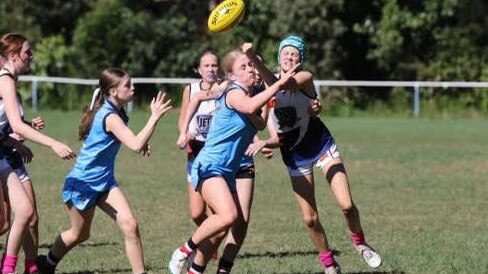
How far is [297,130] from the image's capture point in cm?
1030

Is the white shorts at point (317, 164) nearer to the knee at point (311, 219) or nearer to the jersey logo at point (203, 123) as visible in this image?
the knee at point (311, 219)

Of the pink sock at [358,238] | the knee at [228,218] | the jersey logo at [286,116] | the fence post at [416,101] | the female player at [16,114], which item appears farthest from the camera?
the fence post at [416,101]

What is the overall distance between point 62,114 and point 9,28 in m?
6.78

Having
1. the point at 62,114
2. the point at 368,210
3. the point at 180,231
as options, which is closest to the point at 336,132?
the point at 62,114

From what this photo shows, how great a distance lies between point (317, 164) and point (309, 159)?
112 mm

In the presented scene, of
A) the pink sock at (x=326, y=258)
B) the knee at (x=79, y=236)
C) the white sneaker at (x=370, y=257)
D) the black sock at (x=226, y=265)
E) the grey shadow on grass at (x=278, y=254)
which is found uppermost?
the knee at (x=79, y=236)

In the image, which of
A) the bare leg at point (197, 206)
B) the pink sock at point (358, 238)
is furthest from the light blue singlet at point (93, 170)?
the pink sock at point (358, 238)

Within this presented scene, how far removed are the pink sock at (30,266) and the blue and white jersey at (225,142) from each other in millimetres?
1636

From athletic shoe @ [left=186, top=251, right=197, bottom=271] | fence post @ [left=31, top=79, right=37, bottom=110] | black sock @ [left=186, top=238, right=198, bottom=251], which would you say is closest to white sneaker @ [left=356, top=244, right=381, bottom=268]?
athletic shoe @ [left=186, top=251, right=197, bottom=271]

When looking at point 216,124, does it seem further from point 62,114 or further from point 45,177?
point 62,114

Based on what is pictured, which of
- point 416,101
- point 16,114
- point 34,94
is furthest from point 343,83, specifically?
point 16,114

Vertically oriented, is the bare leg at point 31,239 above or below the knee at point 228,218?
below

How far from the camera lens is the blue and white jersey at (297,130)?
10.2m

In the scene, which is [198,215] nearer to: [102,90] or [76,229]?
[76,229]
